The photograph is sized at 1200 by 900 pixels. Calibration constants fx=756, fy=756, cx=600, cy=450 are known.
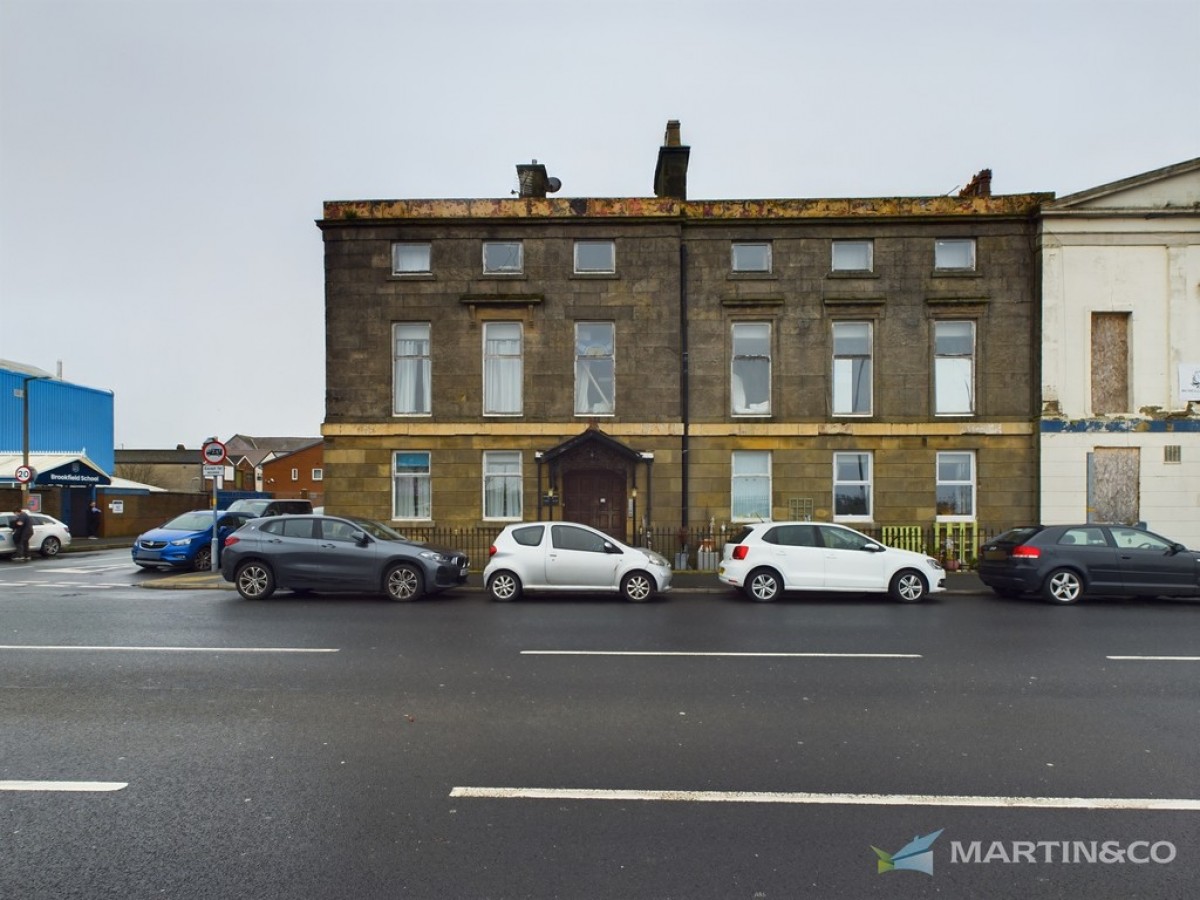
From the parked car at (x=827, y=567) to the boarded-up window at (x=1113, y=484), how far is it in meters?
8.25

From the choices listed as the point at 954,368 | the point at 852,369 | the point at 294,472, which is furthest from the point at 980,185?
the point at 294,472

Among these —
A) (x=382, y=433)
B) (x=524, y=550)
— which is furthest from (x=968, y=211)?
(x=382, y=433)

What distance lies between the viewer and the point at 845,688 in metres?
7.23

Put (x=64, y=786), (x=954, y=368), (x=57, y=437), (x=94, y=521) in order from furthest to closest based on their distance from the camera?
1. (x=57, y=437)
2. (x=94, y=521)
3. (x=954, y=368)
4. (x=64, y=786)

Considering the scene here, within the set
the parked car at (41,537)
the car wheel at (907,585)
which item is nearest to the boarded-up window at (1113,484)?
the car wheel at (907,585)

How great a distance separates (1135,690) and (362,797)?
7035 millimetres

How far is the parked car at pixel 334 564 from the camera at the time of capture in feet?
44.5

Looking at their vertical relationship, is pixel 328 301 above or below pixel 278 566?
above

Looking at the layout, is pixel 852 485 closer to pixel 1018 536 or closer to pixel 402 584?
pixel 1018 536

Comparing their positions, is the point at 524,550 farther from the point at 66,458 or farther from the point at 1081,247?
the point at 66,458

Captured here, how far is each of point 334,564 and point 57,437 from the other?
40152 mm

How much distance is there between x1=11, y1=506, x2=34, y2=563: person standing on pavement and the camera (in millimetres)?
23406

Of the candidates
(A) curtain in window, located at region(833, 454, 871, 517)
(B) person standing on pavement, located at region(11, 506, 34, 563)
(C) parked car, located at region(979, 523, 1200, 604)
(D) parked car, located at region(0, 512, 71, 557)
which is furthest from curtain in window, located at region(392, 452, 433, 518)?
(C) parked car, located at region(979, 523, 1200, 604)

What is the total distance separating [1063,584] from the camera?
13430 millimetres
